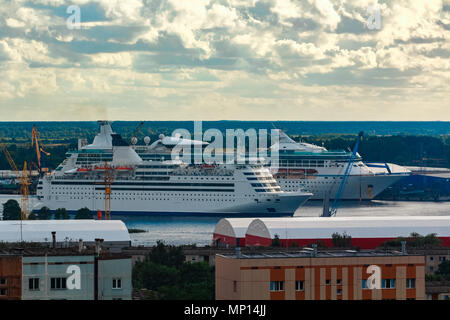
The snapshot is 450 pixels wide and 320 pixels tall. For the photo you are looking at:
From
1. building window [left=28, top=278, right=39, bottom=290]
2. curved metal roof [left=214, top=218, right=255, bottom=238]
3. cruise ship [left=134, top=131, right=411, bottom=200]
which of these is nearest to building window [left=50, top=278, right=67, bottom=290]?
building window [left=28, top=278, right=39, bottom=290]

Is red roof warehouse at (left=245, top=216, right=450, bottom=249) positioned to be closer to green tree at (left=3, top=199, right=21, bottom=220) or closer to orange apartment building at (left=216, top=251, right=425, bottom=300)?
orange apartment building at (left=216, top=251, right=425, bottom=300)

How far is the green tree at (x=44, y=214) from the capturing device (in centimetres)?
7438

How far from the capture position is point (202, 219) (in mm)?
77812

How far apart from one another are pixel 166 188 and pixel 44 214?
29.8 feet

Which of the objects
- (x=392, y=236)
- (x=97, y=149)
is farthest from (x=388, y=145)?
(x=392, y=236)

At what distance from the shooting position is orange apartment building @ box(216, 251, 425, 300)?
26.2 m

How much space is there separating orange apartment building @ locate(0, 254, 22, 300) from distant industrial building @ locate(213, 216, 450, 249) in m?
23.7

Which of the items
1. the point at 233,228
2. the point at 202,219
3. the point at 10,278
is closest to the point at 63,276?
the point at 10,278

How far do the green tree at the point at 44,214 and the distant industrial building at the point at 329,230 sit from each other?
2217cm

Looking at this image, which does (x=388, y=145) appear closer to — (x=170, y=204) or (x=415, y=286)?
(x=170, y=204)

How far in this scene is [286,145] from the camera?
103562mm

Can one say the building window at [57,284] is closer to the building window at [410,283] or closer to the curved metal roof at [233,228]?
the building window at [410,283]

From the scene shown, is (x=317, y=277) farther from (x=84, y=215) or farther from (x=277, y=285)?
(x=84, y=215)
